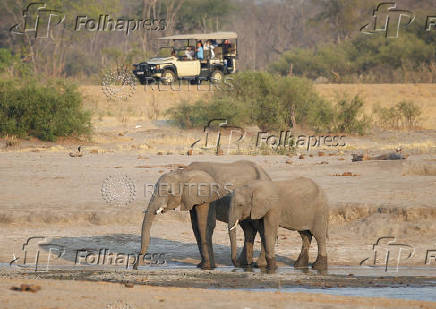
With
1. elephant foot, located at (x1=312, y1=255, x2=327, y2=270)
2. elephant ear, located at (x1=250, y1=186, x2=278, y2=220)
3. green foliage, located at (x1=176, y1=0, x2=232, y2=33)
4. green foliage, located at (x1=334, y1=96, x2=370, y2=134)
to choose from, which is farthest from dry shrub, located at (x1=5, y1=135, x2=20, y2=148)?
green foliage, located at (x1=176, y1=0, x2=232, y2=33)

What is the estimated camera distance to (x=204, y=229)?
12547 millimetres

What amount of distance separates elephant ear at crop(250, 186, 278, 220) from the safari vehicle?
24.3 meters

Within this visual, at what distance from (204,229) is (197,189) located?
2.28 ft

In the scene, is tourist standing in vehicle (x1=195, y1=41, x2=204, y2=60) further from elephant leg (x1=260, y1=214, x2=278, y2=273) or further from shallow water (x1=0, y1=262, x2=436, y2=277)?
elephant leg (x1=260, y1=214, x2=278, y2=273)

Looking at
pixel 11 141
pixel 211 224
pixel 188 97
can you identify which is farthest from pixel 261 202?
pixel 188 97

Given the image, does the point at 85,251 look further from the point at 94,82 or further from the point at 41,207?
the point at 94,82

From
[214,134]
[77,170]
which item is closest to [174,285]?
[77,170]

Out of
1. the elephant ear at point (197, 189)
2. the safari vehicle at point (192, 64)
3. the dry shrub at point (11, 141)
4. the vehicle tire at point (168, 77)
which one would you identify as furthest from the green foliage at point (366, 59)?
the elephant ear at point (197, 189)

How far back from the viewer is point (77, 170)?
19.9m

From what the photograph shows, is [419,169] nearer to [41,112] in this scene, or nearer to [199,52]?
[41,112]

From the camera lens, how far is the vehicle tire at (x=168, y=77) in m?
37.2

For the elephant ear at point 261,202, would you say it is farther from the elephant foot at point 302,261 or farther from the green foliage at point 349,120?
the green foliage at point 349,120

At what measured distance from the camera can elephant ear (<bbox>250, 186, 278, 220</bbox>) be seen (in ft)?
38.9

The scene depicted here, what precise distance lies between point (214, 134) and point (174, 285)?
18295mm
